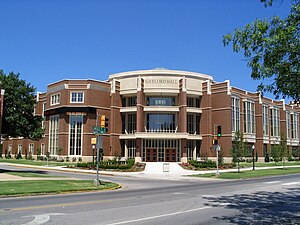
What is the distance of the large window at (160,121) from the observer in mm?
58375

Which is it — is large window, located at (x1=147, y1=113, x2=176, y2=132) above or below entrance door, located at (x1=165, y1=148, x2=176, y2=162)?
above

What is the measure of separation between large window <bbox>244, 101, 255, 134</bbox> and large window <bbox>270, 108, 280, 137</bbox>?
32.7 feet

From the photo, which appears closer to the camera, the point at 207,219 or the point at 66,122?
the point at 207,219

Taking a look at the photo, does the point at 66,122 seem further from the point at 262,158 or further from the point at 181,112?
A: the point at 262,158

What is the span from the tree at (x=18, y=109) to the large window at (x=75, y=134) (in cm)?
2364

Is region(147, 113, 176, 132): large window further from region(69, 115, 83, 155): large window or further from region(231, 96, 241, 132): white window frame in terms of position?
region(69, 115, 83, 155): large window

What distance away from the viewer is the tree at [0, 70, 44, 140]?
3042 cm

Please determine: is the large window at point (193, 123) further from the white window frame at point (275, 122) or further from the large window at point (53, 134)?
the large window at point (53, 134)

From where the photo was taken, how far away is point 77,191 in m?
17.6

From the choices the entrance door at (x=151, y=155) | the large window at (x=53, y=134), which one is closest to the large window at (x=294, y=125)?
the entrance door at (x=151, y=155)

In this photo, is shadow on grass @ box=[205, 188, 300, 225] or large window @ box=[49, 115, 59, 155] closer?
shadow on grass @ box=[205, 188, 300, 225]

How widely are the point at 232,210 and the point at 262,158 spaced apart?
58.5 m

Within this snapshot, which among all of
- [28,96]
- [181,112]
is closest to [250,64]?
[28,96]

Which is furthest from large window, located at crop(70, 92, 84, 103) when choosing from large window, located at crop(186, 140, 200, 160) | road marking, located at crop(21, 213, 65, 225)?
road marking, located at crop(21, 213, 65, 225)
